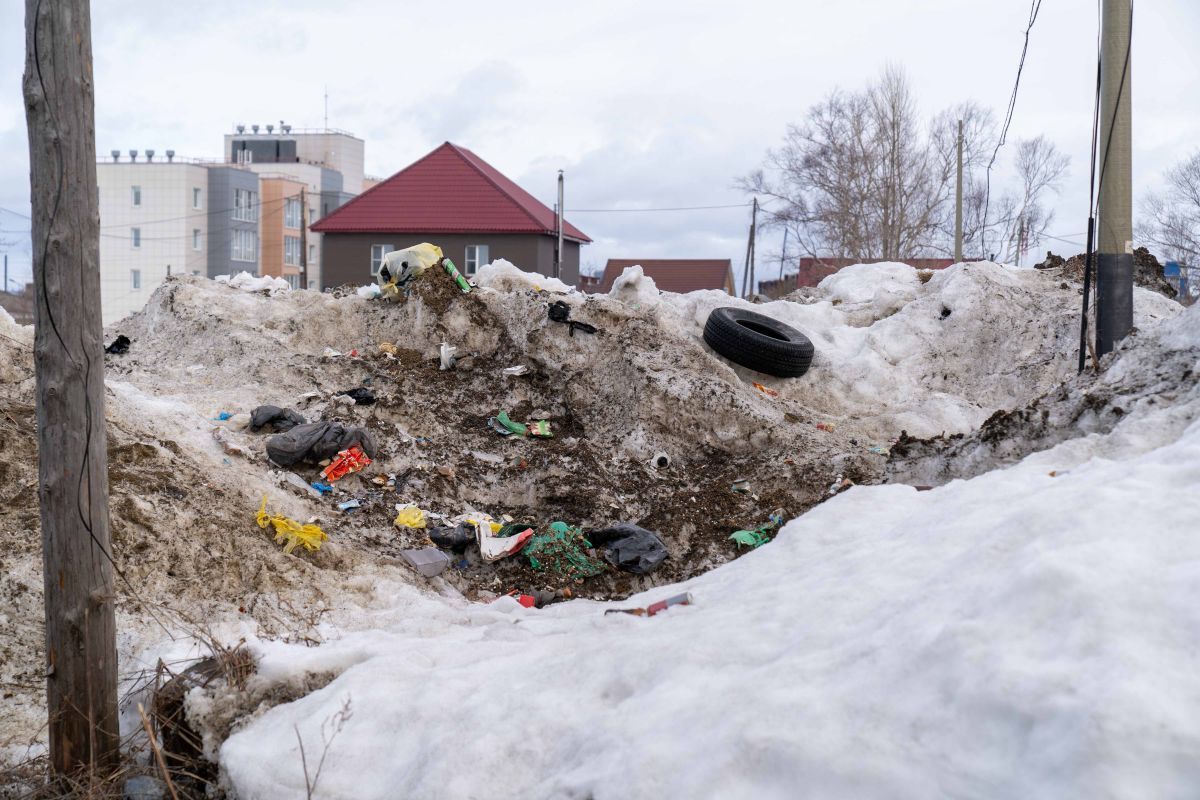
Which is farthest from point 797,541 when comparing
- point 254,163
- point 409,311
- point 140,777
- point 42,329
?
point 254,163

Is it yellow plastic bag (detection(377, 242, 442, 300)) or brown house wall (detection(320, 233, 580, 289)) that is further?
brown house wall (detection(320, 233, 580, 289))

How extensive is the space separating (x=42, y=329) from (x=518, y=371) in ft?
21.8

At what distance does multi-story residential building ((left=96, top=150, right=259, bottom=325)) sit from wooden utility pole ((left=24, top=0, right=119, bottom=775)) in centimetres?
5442

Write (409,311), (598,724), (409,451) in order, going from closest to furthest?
(598,724) < (409,451) < (409,311)

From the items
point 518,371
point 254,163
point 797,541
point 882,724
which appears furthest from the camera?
point 254,163

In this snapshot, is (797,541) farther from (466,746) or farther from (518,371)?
(518,371)

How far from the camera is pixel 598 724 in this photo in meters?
2.90

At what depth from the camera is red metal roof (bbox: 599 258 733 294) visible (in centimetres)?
4281

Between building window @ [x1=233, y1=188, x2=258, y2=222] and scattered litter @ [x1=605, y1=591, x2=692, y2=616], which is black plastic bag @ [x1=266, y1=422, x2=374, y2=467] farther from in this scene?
building window @ [x1=233, y1=188, x2=258, y2=222]

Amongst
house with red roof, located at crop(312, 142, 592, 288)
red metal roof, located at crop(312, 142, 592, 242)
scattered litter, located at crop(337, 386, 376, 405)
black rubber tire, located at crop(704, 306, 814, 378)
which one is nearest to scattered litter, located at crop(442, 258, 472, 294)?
scattered litter, located at crop(337, 386, 376, 405)

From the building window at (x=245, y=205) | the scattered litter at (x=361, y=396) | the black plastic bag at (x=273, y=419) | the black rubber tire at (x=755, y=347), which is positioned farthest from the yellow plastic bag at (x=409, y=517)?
the building window at (x=245, y=205)

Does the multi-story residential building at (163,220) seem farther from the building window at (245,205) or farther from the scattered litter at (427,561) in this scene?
the scattered litter at (427,561)

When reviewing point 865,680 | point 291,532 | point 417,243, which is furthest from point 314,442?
point 417,243

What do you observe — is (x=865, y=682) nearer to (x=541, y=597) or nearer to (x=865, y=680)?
(x=865, y=680)
